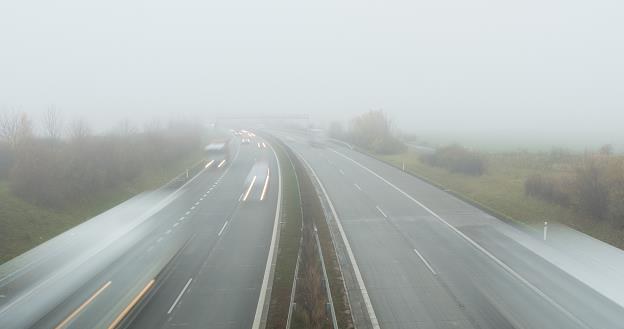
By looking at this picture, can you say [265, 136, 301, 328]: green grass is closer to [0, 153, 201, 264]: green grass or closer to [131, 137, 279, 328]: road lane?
[131, 137, 279, 328]: road lane

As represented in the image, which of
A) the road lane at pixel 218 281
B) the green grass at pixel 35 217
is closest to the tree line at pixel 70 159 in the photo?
the green grass at pixel 35 217

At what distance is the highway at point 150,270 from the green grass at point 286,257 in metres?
0.46

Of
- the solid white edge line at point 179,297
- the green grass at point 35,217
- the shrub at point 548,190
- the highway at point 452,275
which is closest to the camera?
the highway at point 452,275

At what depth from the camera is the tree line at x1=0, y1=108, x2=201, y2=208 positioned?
1073 inches

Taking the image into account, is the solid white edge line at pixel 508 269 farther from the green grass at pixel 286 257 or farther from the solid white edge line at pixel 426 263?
the green grass at pixel 286 257

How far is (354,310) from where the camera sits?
1402cm

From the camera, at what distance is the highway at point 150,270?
1436 cm

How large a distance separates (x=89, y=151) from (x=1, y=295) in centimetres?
2059

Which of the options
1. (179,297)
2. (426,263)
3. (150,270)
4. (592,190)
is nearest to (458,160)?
(592,190)

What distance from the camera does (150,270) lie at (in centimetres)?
1822

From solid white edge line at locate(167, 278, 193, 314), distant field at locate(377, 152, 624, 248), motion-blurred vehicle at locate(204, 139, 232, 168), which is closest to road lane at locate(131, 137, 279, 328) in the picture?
solid white edge line at locate(167, 278, 193, 314)

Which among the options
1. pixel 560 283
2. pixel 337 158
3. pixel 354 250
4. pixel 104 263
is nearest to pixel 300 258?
pixel 354 250

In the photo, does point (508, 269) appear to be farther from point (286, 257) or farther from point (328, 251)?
point (286, 257)

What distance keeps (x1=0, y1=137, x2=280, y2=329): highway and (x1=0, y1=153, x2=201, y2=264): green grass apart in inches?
28.8
